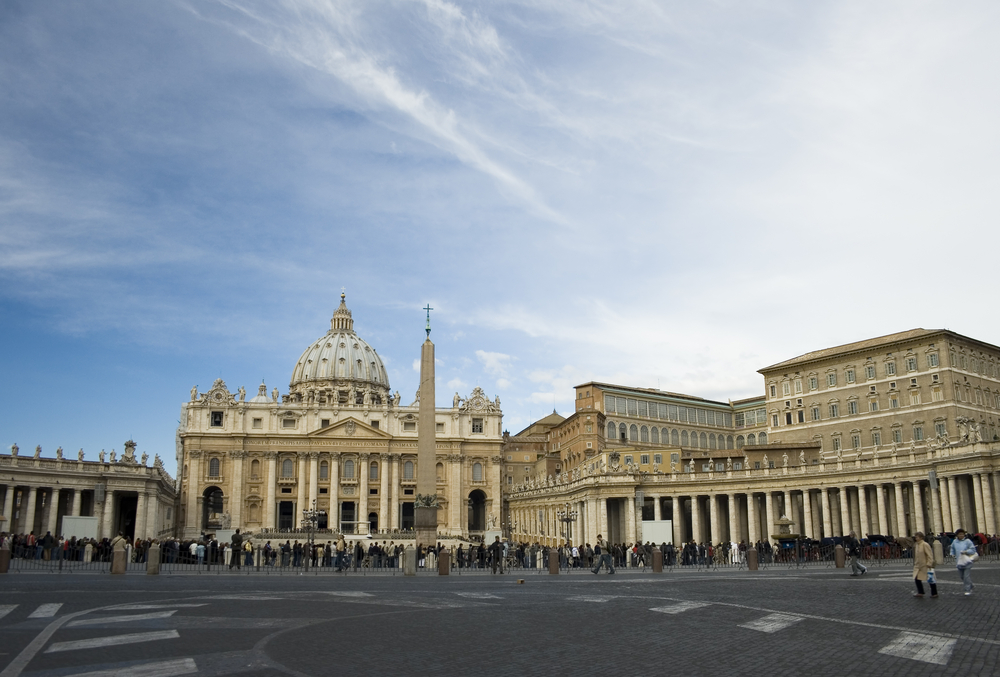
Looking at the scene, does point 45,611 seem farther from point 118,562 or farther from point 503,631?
point 118,562

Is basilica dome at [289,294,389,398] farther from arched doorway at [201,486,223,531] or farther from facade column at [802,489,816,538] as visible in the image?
→ facade column at [802,489,816,538]

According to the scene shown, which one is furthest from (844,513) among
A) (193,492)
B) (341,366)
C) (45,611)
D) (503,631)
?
(341,366)

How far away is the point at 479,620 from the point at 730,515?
51382 millimetres

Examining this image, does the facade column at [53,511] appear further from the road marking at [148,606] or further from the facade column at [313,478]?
the road marking at [148,606]

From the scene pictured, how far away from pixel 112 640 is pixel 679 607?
10539 mm

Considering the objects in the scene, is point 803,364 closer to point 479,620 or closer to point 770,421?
point 770,421

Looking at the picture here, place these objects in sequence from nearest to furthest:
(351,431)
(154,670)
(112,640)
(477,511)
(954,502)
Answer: (154,670), (112,640), (954,502), (351,431), (477,511)

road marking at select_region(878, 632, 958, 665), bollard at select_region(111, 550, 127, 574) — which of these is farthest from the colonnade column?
road marking at select_region(878, 632, 958, 665)

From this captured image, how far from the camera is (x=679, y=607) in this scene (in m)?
17.6

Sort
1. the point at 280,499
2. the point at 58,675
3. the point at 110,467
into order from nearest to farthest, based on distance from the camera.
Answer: the point at 58,675
the point at 110,467
the point at 280,499

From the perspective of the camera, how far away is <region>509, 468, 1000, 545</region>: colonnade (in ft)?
160

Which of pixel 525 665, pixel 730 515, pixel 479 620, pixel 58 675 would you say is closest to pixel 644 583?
pixel 479 620

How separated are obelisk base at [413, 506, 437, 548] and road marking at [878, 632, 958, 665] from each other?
30799 mm

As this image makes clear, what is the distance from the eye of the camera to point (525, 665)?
35.3 ft
